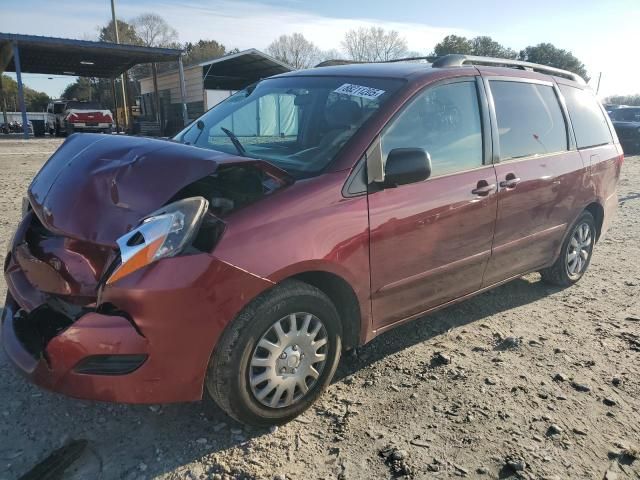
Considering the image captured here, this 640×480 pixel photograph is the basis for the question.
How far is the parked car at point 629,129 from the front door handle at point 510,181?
17.6 metres

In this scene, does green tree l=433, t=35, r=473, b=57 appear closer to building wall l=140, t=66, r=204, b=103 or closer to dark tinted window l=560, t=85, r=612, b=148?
building wall l=140, t=66, r=204, b=103

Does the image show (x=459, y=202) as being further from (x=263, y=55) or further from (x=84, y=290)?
(x=263, y=55)

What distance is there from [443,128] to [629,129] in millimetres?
18819

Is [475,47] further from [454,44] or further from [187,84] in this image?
[187,84]

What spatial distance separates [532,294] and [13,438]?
407cm

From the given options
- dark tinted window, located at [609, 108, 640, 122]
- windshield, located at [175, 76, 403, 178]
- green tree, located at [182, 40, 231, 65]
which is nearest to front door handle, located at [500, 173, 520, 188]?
windshield, located at [175, 76, 403, 178]

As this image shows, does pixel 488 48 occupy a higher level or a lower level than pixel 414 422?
higher

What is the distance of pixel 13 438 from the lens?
97.9 inches

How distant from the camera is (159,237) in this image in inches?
85.7

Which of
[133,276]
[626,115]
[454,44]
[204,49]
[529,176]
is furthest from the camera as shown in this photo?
[204,49]

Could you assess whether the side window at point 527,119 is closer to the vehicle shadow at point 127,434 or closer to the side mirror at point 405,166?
the side mirror at point 405,166

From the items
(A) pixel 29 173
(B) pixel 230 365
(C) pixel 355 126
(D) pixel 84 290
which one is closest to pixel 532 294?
(C) pixel 355 126

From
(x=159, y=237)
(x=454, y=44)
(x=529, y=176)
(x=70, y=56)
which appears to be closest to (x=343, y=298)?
(x=159, y=237)

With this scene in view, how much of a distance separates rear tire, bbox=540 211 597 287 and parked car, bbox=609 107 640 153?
16.1 meters
